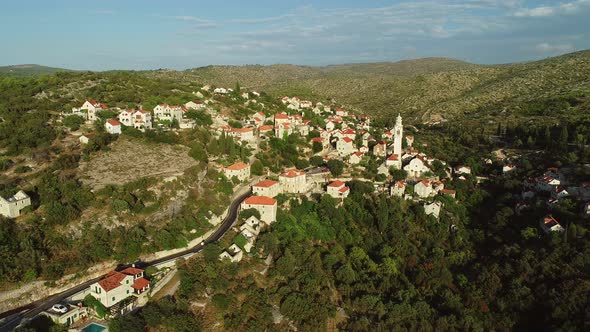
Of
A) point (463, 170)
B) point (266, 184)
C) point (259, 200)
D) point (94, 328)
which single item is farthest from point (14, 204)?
point (463, 170)

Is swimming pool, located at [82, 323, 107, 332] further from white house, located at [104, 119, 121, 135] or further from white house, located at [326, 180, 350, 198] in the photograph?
white house, located at [104, 119, 121, 135]

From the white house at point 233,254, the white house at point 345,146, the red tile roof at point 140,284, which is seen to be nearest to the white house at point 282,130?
the white house at point 345,146

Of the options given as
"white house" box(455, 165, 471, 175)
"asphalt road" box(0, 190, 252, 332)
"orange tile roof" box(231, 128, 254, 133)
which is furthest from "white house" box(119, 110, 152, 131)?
"white house" box(455, 165, 471, 175)

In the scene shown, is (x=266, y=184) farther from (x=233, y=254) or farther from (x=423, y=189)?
(x=423, y=189)

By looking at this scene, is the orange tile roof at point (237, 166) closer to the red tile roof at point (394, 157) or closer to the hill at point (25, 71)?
the red tile roof at point (394, 157)

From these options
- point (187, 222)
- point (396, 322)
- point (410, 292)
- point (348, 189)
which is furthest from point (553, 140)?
point (187, 222)
